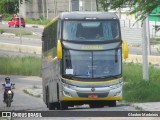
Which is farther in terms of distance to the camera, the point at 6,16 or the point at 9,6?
the point at 6,16

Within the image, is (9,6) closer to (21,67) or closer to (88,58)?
(21,67)

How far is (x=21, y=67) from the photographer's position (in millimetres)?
54062

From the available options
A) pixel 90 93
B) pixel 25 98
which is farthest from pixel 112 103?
pixel 25 98

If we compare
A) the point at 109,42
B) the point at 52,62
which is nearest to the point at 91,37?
the point at 109,42

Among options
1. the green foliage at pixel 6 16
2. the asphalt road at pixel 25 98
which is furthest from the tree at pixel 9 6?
the asphalt road at pixel 25 98

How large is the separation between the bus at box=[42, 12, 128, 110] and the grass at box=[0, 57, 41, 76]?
28361mm

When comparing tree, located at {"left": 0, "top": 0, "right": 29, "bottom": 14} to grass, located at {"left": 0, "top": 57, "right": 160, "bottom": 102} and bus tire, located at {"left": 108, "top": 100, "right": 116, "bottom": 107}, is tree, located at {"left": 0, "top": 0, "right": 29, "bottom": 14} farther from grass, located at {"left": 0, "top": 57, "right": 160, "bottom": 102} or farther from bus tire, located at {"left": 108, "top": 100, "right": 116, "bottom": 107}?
bus tire, located at {"left": 108, "top": 100, "right": 116, "bottom": 107}

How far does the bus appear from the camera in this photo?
24.2 metres

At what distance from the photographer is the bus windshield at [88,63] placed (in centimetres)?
2425

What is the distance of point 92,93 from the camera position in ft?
79.4

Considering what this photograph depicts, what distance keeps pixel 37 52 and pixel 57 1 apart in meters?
43.2

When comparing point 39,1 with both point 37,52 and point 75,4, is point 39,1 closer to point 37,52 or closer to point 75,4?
point 75,4

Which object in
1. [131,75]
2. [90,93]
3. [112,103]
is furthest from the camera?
[131,75]

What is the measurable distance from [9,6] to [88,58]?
9006 cm
